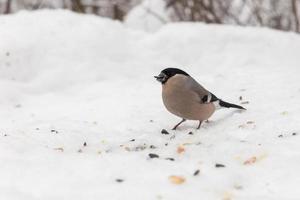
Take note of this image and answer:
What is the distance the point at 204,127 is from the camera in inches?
207

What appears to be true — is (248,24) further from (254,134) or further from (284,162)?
(284,162)

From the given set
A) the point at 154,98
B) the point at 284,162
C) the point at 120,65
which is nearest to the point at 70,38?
the point at 120,65

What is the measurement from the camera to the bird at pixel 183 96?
510 cm

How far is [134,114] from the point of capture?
582 centimetres

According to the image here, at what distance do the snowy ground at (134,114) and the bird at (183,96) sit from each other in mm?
157

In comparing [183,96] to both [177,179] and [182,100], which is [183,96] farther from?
[177,179]

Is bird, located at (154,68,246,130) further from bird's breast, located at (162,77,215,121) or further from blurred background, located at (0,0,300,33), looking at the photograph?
blurred background, located at (0,0,300,33)

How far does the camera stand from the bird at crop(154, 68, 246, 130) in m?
5.10

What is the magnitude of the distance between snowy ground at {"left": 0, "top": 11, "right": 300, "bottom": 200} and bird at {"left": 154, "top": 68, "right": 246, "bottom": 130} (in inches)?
6.2

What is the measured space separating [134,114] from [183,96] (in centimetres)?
84

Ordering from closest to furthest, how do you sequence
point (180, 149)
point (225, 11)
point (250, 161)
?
point (250, 161)
point (180, 149)
point (225, 11)

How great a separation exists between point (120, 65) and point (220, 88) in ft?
4.80

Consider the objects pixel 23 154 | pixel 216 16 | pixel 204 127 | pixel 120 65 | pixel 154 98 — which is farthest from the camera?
pixel 216 16

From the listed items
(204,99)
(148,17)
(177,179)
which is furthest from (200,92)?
(148,17)
